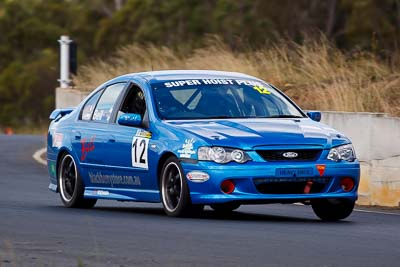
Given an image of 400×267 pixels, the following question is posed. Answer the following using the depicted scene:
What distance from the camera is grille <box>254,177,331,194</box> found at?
40.1ft

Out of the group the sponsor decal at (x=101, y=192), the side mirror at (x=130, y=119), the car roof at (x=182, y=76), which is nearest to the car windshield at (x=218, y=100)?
the car roof at (x=182, y=76)

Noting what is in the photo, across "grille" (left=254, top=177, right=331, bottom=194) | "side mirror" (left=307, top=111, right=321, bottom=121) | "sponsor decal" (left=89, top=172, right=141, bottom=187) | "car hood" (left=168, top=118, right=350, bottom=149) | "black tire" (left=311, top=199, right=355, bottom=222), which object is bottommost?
"black tire" (left=311, top=199, right=355, bottom=222)

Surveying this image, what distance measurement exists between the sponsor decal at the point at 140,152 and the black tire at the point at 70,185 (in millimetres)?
1373

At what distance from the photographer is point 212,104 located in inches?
527

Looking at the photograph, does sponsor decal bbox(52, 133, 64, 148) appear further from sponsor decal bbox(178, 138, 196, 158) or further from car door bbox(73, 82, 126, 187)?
sponsor decal bbox(178, 138, 196, 158)

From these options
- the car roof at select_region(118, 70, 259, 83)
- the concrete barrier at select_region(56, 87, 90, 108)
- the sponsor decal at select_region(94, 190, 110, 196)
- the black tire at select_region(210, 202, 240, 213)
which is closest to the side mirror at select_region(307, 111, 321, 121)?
the car roof at select_region(118, 70, 259, 83)

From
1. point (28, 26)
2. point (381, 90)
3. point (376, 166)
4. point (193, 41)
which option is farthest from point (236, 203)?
point (28, 26)

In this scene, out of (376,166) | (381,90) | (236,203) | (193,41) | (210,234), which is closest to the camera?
(210,234)

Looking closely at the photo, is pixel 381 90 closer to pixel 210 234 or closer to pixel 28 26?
pixel 210 234

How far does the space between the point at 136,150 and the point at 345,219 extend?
6.84 ft

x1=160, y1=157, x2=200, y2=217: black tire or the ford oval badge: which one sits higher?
the ford oval badge

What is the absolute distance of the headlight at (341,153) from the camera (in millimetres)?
12438

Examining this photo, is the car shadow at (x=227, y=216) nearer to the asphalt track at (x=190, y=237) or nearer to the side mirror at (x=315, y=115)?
the asphalt track at (x=190, y=237)

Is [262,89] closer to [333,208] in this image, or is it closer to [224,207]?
[224,207]
